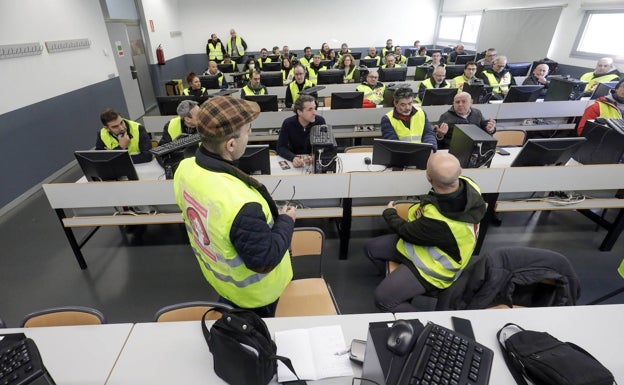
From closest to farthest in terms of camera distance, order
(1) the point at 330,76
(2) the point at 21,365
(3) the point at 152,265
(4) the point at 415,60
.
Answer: (2) the point at 21,365, (3) the point at 152,265, (1) the point at 330,76, (4) the point at 415,60

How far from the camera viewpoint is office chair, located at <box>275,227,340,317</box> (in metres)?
1.66

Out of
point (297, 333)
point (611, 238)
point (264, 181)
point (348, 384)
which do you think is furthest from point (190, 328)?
point (611, 238)

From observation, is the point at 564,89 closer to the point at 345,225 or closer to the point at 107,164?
the point at 345,225

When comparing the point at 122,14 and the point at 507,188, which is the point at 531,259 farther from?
the point at 122,14

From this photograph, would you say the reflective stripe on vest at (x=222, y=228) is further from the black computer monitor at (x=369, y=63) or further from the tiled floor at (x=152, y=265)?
the black computer monitor at (x=369, y=63)

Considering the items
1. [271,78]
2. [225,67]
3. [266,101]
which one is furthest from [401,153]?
[225,67]

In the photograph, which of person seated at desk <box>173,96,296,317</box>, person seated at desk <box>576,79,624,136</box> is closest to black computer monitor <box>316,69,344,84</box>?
person seated at desk <box>576,79,624,136</box>

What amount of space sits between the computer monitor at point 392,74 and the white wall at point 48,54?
4751mm

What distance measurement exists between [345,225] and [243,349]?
1.67 m

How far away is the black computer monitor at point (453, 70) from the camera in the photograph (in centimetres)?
584

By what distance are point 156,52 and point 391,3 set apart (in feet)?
25.8

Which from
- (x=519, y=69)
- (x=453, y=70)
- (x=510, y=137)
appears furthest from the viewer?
(x=519, y=69)

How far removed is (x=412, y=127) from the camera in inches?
122

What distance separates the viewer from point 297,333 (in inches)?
47.3
